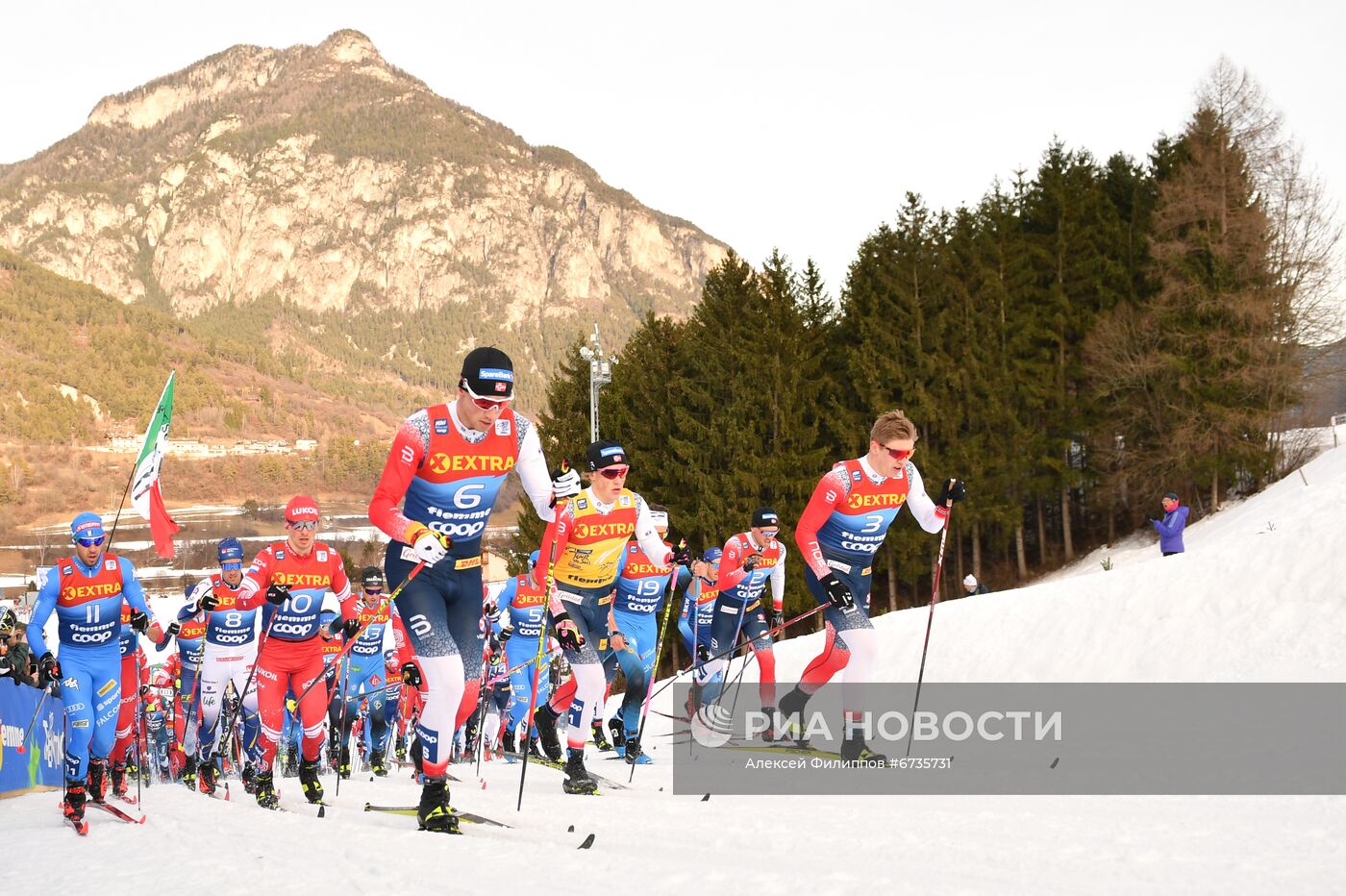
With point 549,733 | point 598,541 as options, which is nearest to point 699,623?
point 549,733

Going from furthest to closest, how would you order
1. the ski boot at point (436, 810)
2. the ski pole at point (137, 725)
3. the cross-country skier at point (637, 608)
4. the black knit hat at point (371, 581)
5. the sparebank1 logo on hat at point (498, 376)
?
1. the black knit hat at point (371, 581)
2. the cross-country skier at point (637, 608)
3. the ski pole at point (137, 725)
4. the sparebank1 logo on hat at point (498, 376)
5. the ski boot at point (436, 810)

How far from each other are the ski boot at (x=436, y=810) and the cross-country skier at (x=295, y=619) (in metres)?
3.33

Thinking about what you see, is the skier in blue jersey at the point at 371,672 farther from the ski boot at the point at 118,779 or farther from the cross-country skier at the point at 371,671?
the ski boot at the point at 118,779

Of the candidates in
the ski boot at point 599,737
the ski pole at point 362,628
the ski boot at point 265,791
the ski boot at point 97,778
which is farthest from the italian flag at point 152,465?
the ski boot at point 265,791

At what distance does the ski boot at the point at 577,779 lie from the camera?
746cm

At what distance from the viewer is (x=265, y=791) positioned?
27.2ft

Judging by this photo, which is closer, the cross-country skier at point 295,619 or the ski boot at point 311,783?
the ski boot at point 311,783

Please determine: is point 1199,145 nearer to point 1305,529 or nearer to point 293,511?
point 1305,529

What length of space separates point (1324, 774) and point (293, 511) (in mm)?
8113

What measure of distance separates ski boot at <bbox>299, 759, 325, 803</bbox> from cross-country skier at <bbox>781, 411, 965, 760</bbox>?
160 inches

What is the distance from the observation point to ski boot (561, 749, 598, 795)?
746 centimetres

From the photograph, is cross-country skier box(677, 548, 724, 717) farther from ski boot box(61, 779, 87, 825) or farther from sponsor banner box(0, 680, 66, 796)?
sponsor banner box(0, 680, 66, 796)

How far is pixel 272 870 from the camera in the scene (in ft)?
15.3

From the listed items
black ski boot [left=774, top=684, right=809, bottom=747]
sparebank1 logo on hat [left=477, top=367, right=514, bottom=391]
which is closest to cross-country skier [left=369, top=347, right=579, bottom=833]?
sparebank1 logo on hat [left=477, top=367, right=514, bottom=391]
